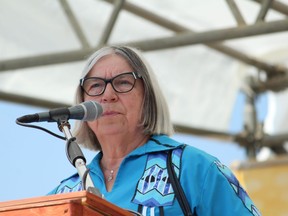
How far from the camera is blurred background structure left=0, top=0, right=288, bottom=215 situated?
5613 millimetres

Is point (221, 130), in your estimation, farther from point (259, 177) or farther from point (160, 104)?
point (160, 104)

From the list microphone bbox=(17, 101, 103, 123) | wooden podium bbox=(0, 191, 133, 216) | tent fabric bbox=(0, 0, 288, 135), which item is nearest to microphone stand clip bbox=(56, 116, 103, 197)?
microphone bbox=(17, 101, 103, 123)

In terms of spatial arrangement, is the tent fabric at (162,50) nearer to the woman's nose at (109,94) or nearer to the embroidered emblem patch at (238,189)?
the woman's nose at (109,94)

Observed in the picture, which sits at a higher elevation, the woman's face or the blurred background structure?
the blurred background structure

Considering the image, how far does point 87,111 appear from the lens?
8.92 feet

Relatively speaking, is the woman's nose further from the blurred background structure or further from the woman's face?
the blurred background structure

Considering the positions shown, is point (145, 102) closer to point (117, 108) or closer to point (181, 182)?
point (117, 108)

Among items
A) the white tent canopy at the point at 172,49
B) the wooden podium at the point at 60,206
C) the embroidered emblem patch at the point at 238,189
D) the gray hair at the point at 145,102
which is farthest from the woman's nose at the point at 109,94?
the white tent canopy at the point at 172,49

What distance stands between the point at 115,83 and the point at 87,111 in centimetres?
27

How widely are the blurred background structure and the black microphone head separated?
8.17ft

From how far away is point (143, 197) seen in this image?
8.93 ft

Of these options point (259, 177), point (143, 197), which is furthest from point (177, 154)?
point (259, 177)

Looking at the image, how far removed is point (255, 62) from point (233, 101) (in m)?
0.45

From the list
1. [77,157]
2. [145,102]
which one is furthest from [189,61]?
[77,157]
